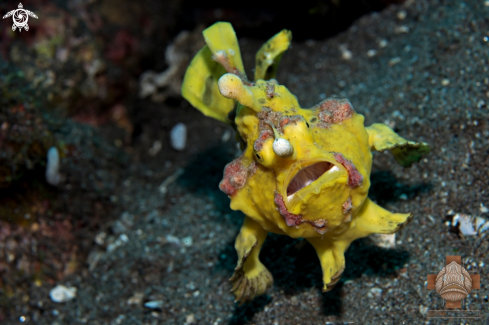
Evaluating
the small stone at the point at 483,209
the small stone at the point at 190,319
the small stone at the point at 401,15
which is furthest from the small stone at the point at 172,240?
the small stone at the point at 401,15

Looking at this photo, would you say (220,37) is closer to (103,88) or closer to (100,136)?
(100,136)

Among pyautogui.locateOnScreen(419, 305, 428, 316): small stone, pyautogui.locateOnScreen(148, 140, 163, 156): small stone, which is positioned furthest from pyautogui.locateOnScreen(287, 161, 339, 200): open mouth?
pyautogui.locateOnScreen(148, 140, 163, 156): small stone

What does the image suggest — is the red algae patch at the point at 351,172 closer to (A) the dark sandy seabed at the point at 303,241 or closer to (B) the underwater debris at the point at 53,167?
(A) the dark sandy seabed at the point at 303,241

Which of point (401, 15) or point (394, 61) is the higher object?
point (401, 15)

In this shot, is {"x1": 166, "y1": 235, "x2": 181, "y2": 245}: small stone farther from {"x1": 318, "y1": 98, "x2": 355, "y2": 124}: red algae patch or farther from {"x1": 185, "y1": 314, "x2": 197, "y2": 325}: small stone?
{"x1": 318, "y1": 98, "x2": 355, "y2": 124}: red algae patch

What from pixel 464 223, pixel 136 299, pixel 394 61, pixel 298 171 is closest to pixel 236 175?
pixel 298 171

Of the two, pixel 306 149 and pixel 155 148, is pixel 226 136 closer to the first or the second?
pixel 155 148
